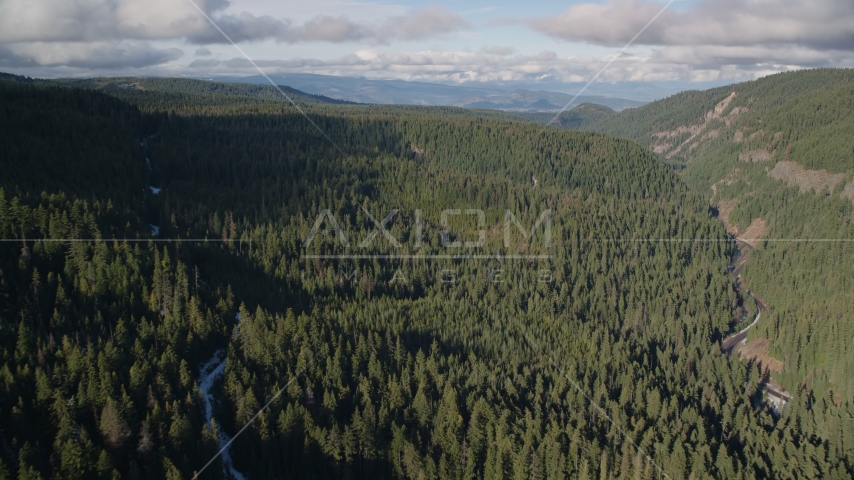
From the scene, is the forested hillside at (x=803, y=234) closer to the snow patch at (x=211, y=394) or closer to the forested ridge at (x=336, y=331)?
the forested ridge at (x=336, y=331)

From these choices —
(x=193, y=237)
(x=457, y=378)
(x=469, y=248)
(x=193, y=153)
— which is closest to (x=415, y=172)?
(x=469, y=248)

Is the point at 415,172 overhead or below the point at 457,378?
overhead

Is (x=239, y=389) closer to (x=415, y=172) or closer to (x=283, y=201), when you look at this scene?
(x=283, y=201)

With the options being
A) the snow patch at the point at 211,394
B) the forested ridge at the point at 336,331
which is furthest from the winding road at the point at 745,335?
the snow patch at the point at 211,394

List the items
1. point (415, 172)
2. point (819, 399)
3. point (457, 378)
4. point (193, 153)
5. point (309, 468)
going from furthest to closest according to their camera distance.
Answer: point (415, 172), point (193, 153), point (819, 399), point (457, 378), point (309, 468)

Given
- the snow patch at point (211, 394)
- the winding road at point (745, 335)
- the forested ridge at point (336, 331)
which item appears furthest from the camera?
the winding road at point (745, 335)

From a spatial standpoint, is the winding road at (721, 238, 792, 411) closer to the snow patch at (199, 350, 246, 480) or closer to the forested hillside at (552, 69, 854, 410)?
the forested hillside at (552, 69, 854, 410)

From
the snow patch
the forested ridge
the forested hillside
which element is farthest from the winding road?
the snow patch

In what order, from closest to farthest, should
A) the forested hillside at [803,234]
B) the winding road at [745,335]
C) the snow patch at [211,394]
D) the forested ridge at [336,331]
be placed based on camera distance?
the snow patch at [211,394], the forested ridge at [336,331], the winding road at [745,335], the forested hillside at [803,234]
